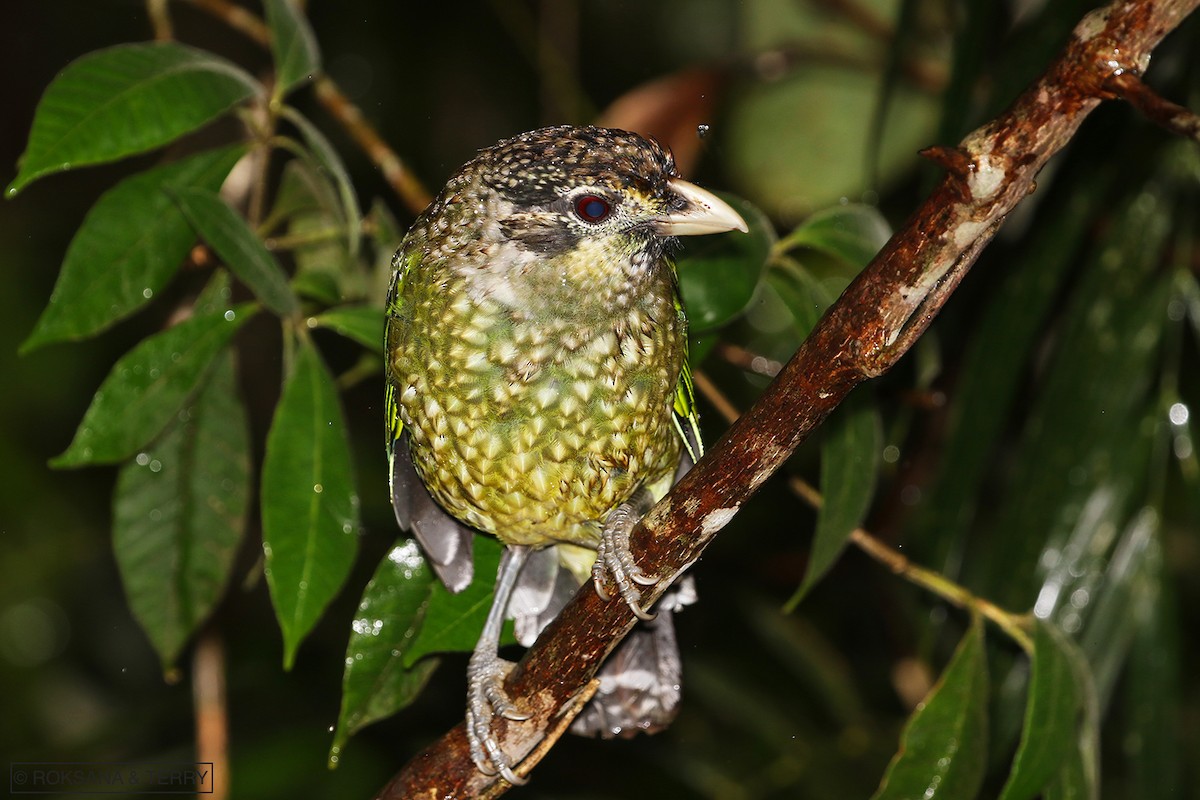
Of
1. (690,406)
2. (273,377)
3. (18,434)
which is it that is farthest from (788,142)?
(18,434)

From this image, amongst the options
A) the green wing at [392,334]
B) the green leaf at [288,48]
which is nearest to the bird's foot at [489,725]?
the green wing at [392,334]

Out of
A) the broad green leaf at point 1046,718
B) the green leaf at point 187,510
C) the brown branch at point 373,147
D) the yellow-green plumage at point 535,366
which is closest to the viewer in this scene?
the yellow-green plumage at point 535,366

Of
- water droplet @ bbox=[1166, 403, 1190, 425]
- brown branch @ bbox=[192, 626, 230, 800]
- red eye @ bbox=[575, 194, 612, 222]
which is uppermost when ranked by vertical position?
red eye @ bbox=[575, 194, 612, 222]

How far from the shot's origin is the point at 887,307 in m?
1.80

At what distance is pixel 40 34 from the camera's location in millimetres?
6148

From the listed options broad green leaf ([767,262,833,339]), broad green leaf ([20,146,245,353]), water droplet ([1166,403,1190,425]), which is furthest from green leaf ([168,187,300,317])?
water droplet ([1166,403,1190,425])

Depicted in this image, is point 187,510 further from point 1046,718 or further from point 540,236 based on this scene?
point 1046,718

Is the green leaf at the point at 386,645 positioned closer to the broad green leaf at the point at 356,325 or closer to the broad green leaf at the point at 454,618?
the broad green leaf at the point at 454,618

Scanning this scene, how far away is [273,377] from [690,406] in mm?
3456

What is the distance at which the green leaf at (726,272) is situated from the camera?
105 inches

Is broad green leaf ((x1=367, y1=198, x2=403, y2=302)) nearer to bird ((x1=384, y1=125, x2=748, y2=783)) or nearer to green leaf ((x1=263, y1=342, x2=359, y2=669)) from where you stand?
green leaf ((x1=263, y1=342, x2=359, y2=669))

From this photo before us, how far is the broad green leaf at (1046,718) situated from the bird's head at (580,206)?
Answer: 1.16m

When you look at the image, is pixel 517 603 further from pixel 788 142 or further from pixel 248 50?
pixel 248 50

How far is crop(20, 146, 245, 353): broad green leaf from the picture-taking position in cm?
257
